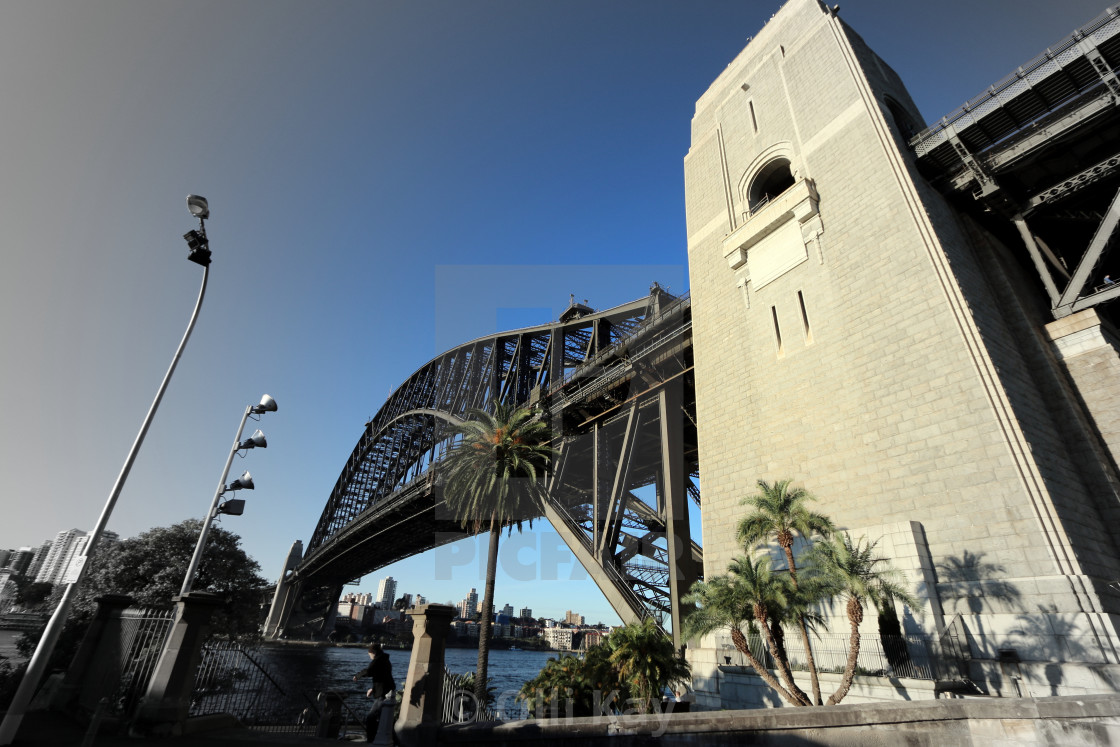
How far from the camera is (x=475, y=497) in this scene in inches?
1064

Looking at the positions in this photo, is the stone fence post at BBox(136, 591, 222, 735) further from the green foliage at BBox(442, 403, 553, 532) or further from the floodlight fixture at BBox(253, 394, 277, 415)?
the green foliage at BBox(442, 403, 553, 532)

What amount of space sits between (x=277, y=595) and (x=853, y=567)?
342 ft

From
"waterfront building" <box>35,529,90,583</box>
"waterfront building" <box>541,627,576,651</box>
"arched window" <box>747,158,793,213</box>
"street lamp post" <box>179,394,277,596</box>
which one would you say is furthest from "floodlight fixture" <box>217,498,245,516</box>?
"waterfront building" <box>541,627,576,651</box>

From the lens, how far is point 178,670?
9445 mm

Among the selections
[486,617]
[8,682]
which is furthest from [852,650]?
[8,682]

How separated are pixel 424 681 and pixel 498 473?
1774 cm

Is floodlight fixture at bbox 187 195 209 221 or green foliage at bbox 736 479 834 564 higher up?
floodlight fixture at bbox 187 195 209 221

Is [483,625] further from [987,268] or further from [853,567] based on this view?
[987,268]

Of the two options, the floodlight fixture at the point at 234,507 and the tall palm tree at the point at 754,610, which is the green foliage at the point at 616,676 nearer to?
the tall palm tree at the point at 754,610

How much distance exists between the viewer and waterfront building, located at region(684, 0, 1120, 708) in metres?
11.4

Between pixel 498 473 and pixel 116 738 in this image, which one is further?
pixel 498 473

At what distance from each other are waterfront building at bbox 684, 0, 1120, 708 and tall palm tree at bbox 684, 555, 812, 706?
2.67 meters

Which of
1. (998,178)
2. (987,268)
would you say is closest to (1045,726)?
(987,268)

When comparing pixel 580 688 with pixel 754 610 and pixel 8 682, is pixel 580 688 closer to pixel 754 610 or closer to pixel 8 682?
pixel 754 610
